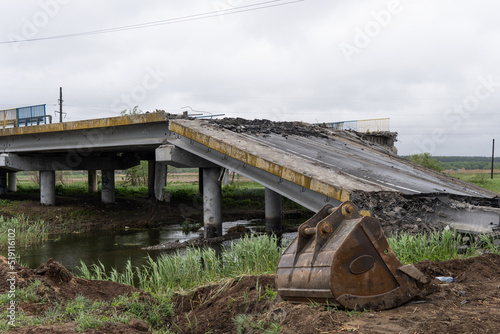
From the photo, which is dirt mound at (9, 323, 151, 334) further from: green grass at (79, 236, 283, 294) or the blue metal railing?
the blue metal railing

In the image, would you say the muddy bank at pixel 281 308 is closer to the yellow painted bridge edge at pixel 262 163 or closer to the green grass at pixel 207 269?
the green grass at pixel 207 269

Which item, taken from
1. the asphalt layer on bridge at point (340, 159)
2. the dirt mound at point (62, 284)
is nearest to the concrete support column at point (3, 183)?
the asphalt layer on bridge at point (340, 159)

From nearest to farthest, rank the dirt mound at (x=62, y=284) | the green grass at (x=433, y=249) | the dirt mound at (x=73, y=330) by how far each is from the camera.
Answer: the dirt mound at (x=73, y=330) < the dirt mound at (x=62, y=284) < the green grass at (x=433, y=249)

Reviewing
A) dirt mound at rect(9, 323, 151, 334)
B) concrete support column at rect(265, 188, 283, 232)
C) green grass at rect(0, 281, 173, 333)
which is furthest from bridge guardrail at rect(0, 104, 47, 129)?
dirt mound at rect(9, 323, 151, 334)

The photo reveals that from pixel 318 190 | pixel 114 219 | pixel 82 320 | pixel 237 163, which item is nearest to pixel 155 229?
pixel 114 219

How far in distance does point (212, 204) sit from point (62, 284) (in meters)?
10.4

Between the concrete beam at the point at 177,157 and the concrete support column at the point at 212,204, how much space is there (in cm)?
44

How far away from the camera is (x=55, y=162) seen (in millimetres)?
26250

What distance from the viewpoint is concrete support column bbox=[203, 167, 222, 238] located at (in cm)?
1761

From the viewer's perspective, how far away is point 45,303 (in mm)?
6504

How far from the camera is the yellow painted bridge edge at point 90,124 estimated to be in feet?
56.1

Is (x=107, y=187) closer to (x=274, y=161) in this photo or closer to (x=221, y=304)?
(x=274, y=161)

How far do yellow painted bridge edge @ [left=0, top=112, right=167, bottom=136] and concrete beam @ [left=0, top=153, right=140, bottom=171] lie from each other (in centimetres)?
143

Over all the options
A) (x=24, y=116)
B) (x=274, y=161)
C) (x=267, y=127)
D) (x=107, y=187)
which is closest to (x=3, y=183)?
(x=24, y=116)
